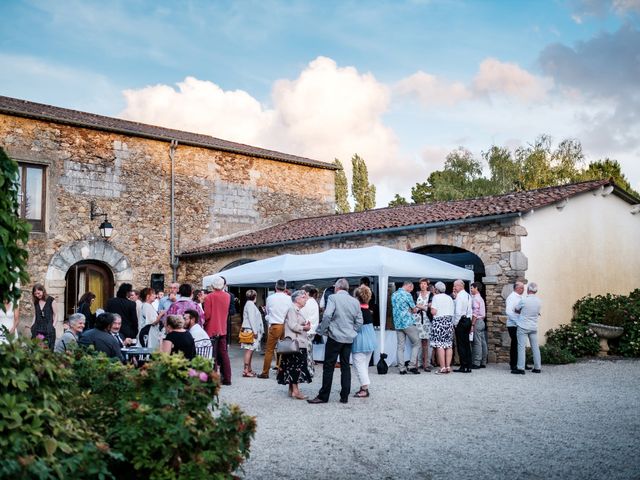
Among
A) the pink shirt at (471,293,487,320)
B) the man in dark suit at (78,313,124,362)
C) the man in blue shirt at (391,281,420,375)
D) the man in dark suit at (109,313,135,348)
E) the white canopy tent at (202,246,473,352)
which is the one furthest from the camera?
the white canopy tent at (202,246,473,352)

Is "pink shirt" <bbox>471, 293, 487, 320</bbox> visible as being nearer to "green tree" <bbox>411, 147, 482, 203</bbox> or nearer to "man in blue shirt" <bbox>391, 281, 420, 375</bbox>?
"man in blue shirt" <bbox>391, 281, 420, 375</bbox>

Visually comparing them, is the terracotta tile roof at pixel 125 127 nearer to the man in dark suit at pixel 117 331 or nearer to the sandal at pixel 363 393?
the man in dark suit at pixel 117 331

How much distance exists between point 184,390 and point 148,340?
531 centimetres

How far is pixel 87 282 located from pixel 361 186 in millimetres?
22152

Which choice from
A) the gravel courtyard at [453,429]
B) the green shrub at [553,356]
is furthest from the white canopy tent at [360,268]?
the gravel courtyard at [453,429]

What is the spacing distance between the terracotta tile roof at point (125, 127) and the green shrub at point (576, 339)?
35.2 ft

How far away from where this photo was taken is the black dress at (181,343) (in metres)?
5.56

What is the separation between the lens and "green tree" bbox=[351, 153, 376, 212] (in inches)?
1375

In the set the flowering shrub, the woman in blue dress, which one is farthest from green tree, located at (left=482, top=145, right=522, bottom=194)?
the woman in blue dress

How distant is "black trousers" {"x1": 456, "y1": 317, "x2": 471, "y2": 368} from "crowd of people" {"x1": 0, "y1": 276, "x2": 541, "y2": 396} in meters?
0.02

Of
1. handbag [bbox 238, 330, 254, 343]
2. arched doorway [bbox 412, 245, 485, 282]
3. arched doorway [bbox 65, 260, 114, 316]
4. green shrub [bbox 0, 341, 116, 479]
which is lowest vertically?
handbag [bbox 238, 330, 254, 343]

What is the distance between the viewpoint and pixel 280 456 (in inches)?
179

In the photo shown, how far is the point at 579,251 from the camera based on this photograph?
1215 centimetres

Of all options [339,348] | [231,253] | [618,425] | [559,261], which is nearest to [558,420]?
[618,425]
